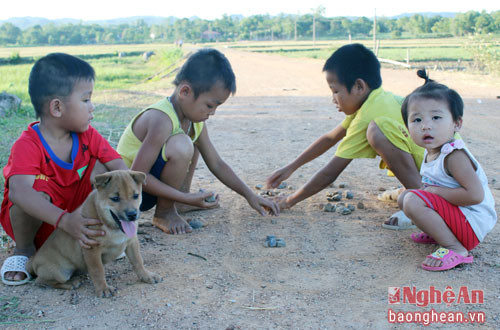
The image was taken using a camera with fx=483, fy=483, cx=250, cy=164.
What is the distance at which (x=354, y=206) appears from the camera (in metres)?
4.48

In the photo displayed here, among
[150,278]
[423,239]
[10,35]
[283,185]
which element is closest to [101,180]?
[150,278]

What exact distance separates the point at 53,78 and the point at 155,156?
3.27 ft

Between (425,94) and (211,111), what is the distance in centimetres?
167

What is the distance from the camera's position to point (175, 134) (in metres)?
3.91

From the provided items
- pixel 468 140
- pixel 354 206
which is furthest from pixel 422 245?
pixel 468 140

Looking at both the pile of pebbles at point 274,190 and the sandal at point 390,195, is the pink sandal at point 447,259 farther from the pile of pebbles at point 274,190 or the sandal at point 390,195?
the pile of pebbles at point 274,190

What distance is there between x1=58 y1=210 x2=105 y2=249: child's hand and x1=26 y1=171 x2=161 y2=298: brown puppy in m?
0.04

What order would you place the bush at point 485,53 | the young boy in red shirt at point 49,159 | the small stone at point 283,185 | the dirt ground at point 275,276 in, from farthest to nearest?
the bush at point 485,53 → the small stone at point 283,185 → the young boy in red shirt at point 49,159 → the dirt ground at point 275,276

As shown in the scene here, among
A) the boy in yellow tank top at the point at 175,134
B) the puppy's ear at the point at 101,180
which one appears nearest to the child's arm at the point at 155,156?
the boy in yellow tank top at the point at 175,134

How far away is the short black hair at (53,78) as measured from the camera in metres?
3.12

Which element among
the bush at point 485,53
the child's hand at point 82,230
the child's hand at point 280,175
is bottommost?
the child's hand at point 280,175

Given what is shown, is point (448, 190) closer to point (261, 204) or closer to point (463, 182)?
point (463, 182)

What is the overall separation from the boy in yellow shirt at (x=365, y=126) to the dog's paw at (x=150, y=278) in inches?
66.7

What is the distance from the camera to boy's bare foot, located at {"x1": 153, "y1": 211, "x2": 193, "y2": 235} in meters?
3.94
